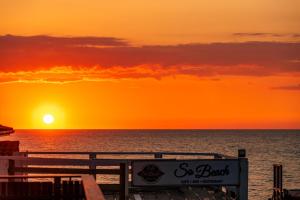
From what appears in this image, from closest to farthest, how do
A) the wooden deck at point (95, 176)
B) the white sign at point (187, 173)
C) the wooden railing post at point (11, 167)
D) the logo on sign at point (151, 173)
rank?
the wooden deck at point (95, 176), the logo on sign at point (151, 173), the white sign at point (187, 173), the wooden railing post at point (11, 167)

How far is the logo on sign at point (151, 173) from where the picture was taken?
827 inches

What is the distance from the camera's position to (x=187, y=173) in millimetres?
21359

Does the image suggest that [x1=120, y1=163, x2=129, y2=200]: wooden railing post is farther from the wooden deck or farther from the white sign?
the white sign

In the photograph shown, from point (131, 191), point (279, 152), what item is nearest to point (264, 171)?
point (279, 152)

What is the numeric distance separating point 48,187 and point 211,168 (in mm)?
6506

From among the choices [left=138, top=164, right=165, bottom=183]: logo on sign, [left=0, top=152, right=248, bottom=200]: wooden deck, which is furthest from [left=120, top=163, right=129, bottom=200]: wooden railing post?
[left=138, top=164, right=165, bottom=183]: logo on sign

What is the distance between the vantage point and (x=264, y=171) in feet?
411

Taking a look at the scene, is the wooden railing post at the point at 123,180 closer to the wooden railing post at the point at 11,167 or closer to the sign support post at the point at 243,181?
the sign support post at the point at 243,181

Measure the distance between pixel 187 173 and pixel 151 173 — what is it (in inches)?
36.8

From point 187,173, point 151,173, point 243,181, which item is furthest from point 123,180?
point 243,181

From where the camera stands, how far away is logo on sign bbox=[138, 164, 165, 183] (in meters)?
21.0

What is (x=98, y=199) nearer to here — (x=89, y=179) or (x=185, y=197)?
(x=89, y=179)

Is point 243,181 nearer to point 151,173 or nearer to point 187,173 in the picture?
point 187,173

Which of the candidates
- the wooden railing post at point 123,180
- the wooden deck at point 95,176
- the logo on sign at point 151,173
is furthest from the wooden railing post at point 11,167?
the wooden railing post at point 123,180
